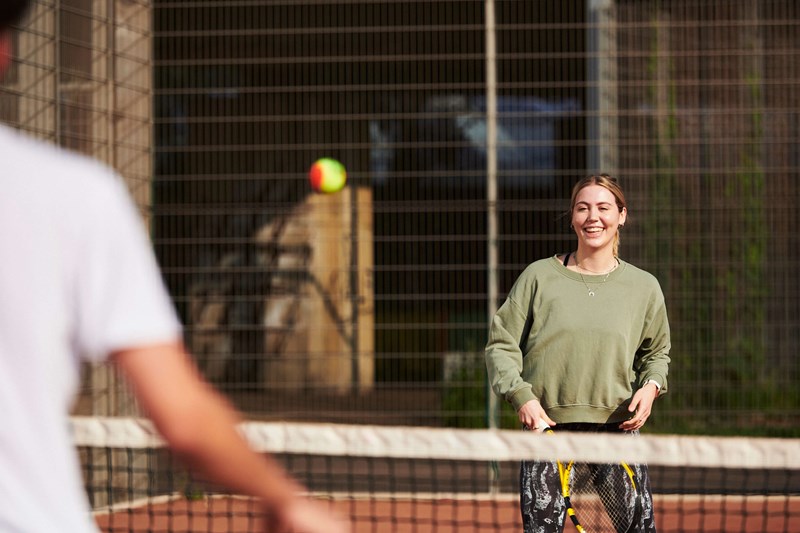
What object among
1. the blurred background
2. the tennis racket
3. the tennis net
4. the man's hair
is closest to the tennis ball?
the blurred background

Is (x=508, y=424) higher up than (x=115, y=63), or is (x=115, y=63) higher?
(x=115, y=63)

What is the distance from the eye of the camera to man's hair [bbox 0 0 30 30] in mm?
925

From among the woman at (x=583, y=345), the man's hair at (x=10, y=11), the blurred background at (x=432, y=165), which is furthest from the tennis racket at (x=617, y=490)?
the man's hair at (x=10, y=11)

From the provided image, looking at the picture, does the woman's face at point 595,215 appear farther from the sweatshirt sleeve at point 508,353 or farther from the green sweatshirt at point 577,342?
the sweatshirt sleeve at point 508,353

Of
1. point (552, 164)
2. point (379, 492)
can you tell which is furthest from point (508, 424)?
point (552, 164)

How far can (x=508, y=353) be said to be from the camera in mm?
3266

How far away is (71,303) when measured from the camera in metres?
0.93

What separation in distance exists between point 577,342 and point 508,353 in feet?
0.67

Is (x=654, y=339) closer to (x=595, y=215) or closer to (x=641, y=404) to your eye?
(x=641, y=404)

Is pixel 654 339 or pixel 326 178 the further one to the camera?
pixel 326 178

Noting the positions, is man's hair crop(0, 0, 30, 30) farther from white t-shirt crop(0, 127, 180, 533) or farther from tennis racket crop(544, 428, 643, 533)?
tennis racket crop(544, 428, 643, 533)

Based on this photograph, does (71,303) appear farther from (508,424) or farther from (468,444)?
(508,424)

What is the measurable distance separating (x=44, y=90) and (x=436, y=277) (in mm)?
4946

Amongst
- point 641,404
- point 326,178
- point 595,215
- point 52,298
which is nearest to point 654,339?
point 641,404
